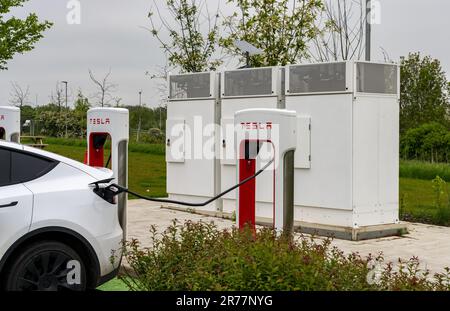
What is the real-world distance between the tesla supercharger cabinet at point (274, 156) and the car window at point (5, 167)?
2312 mm

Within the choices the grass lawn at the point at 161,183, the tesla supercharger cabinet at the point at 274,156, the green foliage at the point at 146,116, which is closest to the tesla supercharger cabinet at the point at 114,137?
the tesla supercharger cabinet at the point at 274,156

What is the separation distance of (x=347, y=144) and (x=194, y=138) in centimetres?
339

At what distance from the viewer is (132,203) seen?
13.5 m

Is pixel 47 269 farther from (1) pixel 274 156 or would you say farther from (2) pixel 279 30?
(2) pixel 279 30

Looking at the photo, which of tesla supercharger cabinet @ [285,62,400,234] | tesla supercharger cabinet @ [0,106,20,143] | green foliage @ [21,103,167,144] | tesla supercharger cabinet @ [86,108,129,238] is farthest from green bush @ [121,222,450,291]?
green foliage @ [21,103,167,144]

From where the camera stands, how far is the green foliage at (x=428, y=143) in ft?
78.7

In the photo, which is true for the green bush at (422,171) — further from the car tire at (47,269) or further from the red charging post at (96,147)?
the car tire at (47,269)

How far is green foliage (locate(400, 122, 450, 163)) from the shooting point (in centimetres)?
2400

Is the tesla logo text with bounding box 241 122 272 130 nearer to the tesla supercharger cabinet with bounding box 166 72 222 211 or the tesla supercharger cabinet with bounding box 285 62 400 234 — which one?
the tesla supercharger cabinet with bounding box 285 62 400 234

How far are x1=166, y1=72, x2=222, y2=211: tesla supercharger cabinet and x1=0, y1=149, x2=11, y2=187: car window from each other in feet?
20.0

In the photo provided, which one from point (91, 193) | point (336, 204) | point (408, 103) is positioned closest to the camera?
point (91, 193)
